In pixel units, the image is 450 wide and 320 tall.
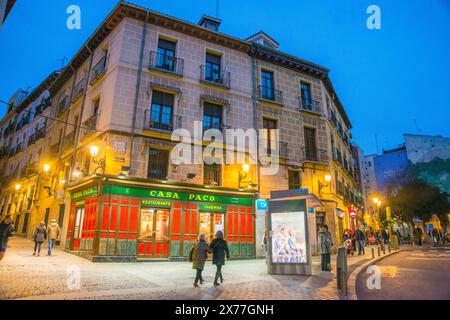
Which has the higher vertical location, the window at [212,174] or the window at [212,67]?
the window at [212,67]

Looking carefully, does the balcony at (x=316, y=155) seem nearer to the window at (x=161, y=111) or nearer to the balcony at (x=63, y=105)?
the window at (x=161, y=111)

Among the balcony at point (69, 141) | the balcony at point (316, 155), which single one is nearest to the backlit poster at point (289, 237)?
the balcony at point (316, 155)

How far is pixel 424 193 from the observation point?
109 ft

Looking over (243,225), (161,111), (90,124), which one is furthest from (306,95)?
(90,124)

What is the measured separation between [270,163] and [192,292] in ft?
39.8

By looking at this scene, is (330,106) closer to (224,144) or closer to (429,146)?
(224,144)

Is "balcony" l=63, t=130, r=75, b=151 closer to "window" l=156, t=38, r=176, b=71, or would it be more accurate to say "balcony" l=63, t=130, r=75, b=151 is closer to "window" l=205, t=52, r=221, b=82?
"window" l=156, t=38, r=176, b=71

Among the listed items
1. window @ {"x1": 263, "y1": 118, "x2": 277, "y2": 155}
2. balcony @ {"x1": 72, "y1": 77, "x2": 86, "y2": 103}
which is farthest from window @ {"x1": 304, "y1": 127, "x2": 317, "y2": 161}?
balcony @ {"x1": 72, "y1": 77, "x2": 86, "y2": 103}

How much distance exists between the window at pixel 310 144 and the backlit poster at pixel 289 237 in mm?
10212

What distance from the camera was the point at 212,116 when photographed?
1712cm

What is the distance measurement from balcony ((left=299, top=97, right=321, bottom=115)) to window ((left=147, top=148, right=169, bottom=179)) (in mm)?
10615

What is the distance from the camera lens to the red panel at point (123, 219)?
13.4 meters
